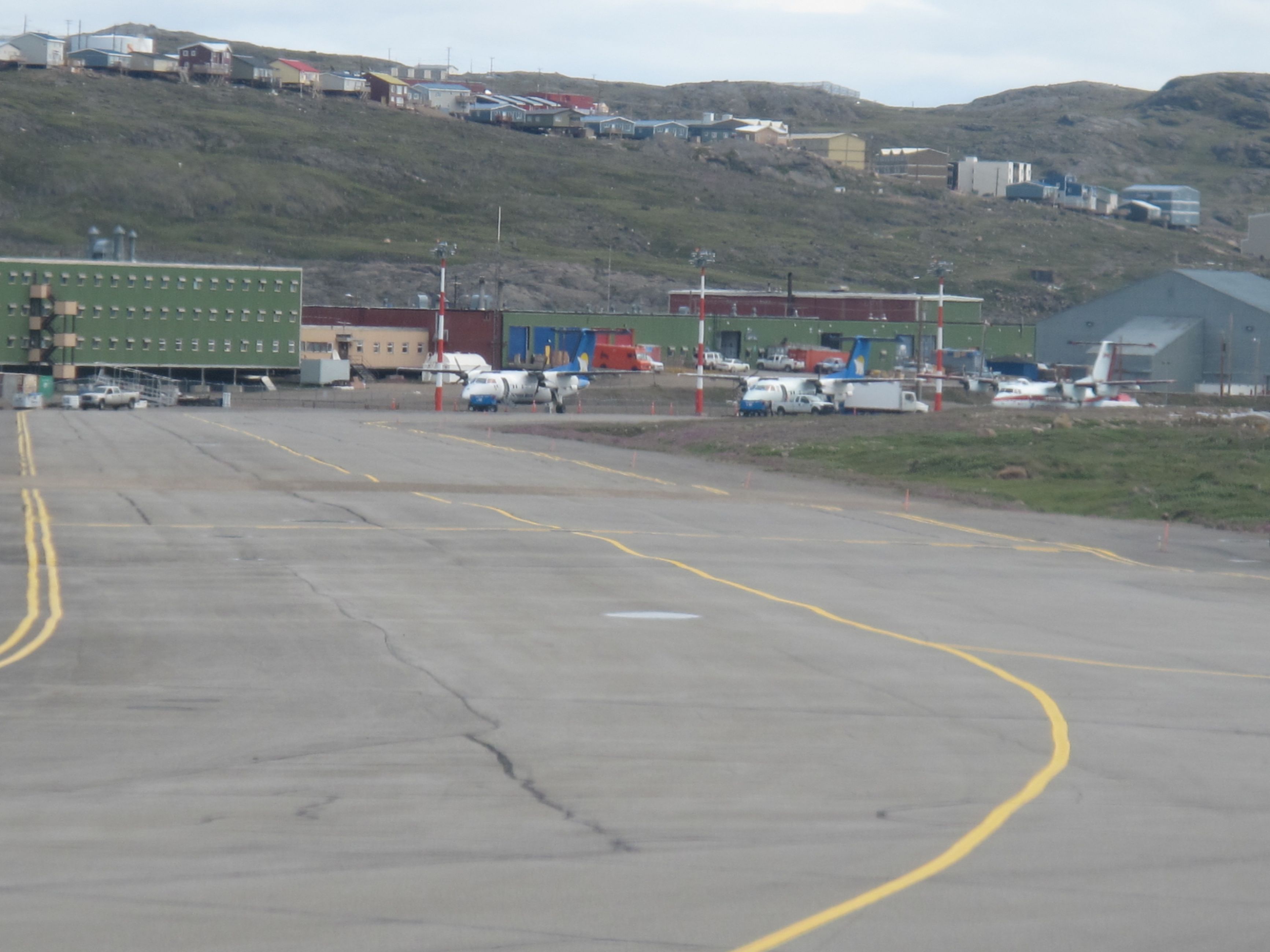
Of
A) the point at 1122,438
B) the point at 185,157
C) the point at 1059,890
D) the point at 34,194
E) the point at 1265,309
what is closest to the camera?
the point at 1059,890

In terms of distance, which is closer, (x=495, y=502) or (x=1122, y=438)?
(x=495, y=502)

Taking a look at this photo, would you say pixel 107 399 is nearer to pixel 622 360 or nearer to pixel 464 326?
pixel 622 360

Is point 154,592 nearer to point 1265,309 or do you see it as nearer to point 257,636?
point 257,636

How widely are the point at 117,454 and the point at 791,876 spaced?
43.6 metres

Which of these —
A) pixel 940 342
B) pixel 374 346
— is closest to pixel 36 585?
pixel 940 342

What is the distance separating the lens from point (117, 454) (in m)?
48.2

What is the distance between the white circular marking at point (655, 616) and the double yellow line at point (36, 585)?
7.52m

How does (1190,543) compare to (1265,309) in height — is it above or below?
below

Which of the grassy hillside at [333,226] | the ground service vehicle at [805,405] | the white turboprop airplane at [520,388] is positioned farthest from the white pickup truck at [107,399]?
the grassy hillside at [333,226]

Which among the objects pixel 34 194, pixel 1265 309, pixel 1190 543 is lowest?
pixel 1190 543

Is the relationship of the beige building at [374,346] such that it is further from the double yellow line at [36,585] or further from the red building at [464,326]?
the double yellow line at [36,585]

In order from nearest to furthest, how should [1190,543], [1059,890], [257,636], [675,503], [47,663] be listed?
[1059,890] → [47,663] → [257,636] → [1190,543] → [675,503]

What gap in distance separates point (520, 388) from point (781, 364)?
38592 mm

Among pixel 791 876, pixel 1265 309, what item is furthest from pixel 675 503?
pixel 1265 309
